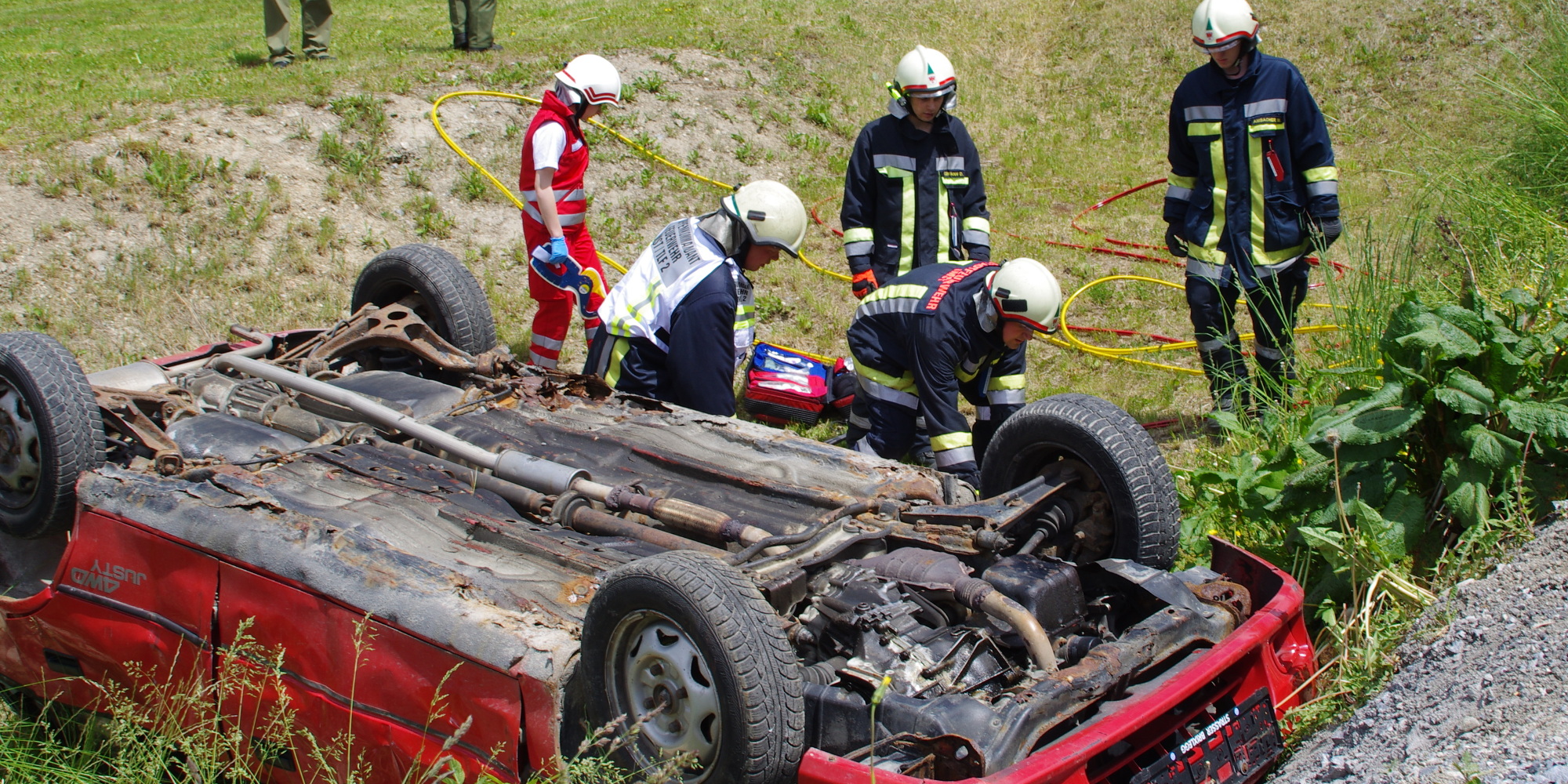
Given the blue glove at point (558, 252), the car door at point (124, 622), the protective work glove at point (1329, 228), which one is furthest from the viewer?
the blue glove at point (558, 252)

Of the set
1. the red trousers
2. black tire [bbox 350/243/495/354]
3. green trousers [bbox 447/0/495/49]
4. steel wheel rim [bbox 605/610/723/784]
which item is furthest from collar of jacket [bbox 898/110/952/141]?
green trousers [bbox 447/0/495/49]

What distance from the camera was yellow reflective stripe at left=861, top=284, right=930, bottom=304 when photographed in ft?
16.0

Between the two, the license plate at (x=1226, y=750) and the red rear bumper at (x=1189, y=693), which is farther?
the license plate at (x=1226, y=750)

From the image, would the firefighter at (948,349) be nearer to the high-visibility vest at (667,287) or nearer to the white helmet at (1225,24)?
the high-visibility vest at (667,287)

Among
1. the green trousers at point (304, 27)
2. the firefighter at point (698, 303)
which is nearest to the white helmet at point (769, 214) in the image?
the firefighter at point (698, 303)

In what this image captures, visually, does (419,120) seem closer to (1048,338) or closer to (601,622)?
(1048,338)

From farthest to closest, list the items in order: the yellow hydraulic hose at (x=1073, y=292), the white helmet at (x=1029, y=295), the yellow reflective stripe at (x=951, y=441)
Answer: the yellow hydraulic hose at (x=1073, y=292), the yellow reflective stripe at (x=951, y=441), the white helmet at (x=1029, y=295)

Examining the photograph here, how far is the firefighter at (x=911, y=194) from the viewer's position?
607 centimetres

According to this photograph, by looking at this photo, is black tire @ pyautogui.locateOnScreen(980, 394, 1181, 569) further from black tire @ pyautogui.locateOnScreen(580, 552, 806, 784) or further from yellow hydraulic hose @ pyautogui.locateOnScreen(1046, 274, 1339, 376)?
yellow hydraulic hose @ pyautogui.locateOnScreen(1046, 274, 1339, 376)

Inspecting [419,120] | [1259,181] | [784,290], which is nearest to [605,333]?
[1259,181]

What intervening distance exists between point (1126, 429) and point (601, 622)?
167 cm

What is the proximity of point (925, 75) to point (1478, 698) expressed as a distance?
3.92 metres

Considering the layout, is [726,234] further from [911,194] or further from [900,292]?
[911,194]

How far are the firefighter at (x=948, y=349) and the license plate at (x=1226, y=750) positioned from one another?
1.93 m
